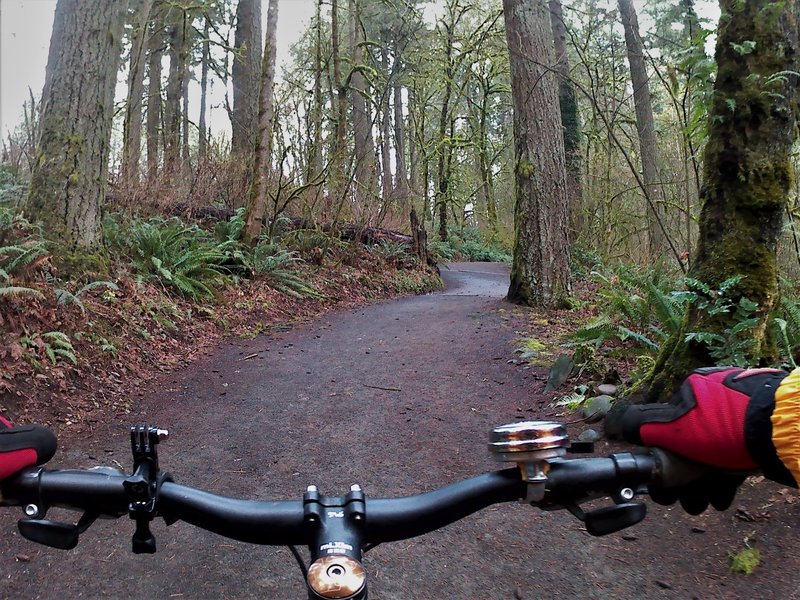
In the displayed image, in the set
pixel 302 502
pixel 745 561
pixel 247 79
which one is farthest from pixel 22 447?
pixel 247 79

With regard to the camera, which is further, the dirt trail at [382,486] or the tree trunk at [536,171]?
the tree trunk at [536,171]

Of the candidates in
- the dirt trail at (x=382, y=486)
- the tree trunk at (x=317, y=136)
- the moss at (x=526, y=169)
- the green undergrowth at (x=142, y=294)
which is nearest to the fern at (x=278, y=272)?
the green undergrowth at (x=142, y=294)

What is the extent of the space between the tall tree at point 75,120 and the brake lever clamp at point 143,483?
7145 mm

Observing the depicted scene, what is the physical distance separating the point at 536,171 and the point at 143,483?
933 centimetres

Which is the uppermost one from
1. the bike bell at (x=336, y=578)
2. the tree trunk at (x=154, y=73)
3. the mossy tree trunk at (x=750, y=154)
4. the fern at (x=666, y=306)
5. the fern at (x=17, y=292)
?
the tree trunk at (x=154, y=73)

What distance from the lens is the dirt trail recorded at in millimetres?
2957

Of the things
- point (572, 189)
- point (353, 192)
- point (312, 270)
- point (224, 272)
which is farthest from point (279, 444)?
point (572, 189)

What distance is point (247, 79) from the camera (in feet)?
50.8

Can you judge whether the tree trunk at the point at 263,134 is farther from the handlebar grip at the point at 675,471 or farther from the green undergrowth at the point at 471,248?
the green undergrowth at the point at 471,248

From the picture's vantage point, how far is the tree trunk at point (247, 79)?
14.4 m

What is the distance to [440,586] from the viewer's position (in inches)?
117

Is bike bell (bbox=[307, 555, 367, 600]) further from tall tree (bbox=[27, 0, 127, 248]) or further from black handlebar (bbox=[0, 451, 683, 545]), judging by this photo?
tall tree (bbox=[27, 0, 127, 248])

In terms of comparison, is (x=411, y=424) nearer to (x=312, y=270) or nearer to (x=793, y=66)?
(x=793, y=66)

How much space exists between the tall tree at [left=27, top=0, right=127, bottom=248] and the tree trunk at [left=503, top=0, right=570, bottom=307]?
19.9ft
